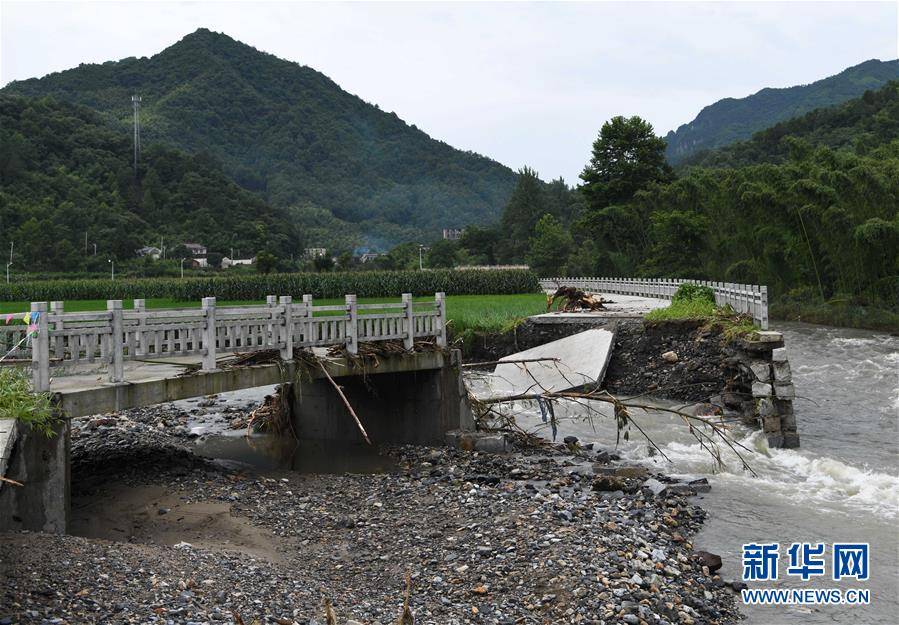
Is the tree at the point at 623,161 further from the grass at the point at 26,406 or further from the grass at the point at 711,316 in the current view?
the grass at the point at 26,406

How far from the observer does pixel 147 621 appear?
7145mm

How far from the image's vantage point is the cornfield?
56.0 metres

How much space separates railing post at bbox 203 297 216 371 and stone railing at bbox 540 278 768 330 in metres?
14.5

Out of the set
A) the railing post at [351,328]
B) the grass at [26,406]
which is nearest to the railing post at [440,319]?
the railing post at [351,328]

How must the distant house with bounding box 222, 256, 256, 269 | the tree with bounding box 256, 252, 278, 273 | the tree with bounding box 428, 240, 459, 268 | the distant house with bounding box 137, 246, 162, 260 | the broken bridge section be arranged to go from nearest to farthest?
the broken bridge section, the tree with bounding box 256, 252, 278, 273, the distant house with bounding box 137, 246, 162, 260, the distant house with bounding box 222, 256, 256, 269, the tree with bounding box 428, 240, 459, 268

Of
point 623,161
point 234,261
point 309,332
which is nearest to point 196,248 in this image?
point 234,261

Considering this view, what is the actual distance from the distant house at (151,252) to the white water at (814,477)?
3173 inches

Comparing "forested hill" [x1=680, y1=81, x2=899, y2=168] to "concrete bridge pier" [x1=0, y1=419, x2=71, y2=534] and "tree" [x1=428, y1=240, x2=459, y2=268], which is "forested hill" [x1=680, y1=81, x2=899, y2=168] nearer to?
"tree" [x1=428, y1=240, x2=459, y2=268]

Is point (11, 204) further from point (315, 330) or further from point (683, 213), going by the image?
point (315, 330)

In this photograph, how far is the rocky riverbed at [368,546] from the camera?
7926 mm

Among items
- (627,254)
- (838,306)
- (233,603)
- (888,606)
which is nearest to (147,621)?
(233,603)

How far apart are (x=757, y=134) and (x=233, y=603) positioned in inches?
3587

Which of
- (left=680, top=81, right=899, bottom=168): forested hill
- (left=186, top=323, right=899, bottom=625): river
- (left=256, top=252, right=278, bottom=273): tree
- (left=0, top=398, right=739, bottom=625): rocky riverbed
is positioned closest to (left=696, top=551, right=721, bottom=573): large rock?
(left=0, top=398, right=739, bottom=625): rocky riverbed

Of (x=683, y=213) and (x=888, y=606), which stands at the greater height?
(x=683, y=213)
